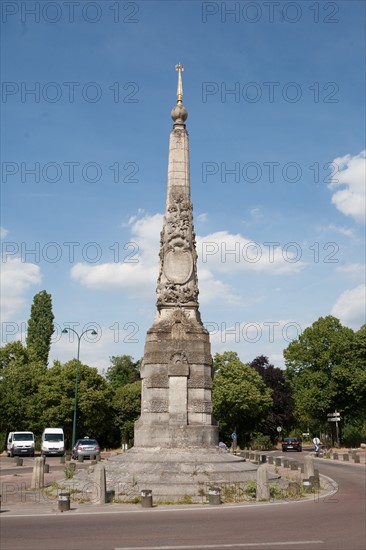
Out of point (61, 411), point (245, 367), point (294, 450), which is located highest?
point (245, 367)

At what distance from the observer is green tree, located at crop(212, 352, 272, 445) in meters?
54.9

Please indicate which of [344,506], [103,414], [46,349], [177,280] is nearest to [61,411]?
[103,414]

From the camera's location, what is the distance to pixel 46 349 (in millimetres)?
68125

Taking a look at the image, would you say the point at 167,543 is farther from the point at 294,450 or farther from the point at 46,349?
the point at 46,349

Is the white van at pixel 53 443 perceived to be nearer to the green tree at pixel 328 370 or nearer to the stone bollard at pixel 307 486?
the green tree at pixel 328 370

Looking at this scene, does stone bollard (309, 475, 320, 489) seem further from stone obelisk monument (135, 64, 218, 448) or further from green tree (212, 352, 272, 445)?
green tree (212, 352, 272, 445)

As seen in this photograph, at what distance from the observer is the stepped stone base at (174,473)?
15867 millimetres

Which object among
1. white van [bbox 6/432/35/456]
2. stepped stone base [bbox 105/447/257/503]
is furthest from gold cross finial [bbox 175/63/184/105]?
white van [bbox 6/432/35/456]

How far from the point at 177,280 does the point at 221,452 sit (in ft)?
19.4

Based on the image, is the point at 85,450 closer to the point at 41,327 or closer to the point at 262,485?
the point at 262,485

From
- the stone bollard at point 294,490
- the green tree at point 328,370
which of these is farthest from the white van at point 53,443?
the stone bollard at point 294,490

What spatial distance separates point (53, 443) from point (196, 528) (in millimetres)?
32776

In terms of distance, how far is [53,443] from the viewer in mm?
42281

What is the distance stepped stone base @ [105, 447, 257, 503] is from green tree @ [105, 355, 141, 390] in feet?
221
